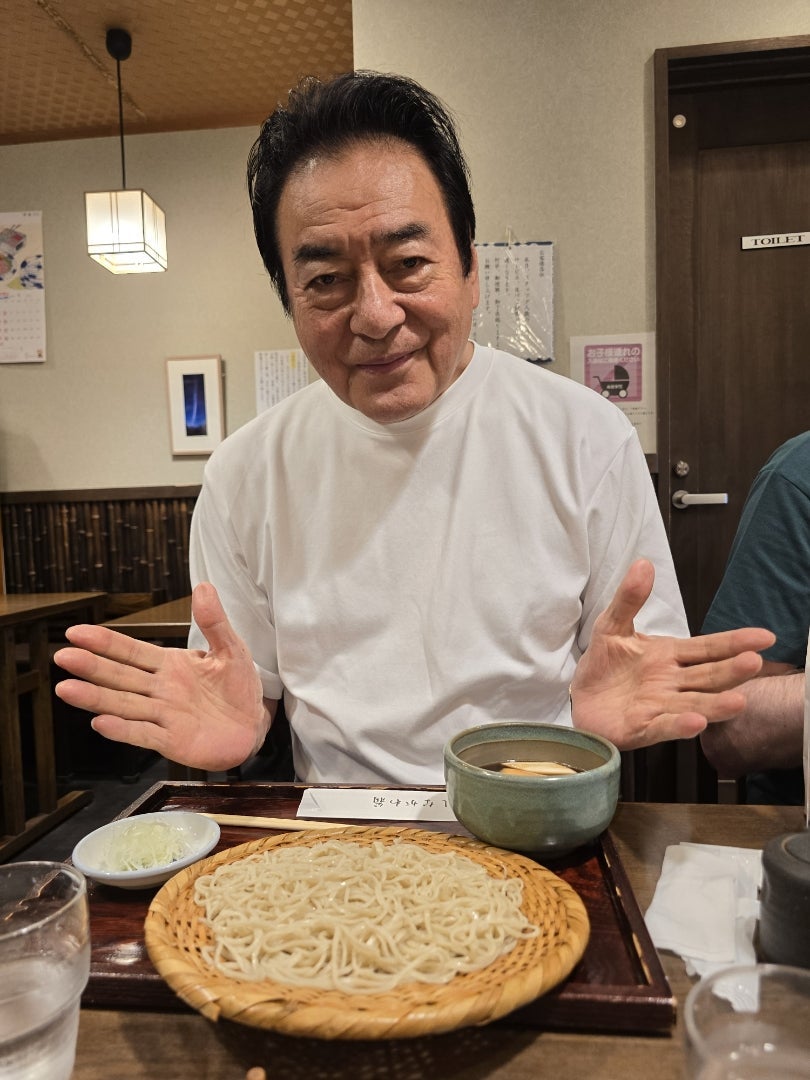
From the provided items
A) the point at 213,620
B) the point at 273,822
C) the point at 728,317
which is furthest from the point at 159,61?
the point at 273,822

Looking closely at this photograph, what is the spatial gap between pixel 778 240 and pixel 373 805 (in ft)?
10.3

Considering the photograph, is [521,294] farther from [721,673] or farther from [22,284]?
[22,284]

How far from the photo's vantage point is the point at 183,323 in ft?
16.9

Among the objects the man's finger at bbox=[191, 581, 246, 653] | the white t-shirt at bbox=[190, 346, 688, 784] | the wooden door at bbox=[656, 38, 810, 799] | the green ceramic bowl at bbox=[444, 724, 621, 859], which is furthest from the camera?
the wooden door at bbox=[656, 38, 810, 799]

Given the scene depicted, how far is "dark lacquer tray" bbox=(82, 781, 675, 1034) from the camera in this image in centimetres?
67

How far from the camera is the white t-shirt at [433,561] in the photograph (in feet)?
4.99

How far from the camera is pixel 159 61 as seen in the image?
417 centimetres

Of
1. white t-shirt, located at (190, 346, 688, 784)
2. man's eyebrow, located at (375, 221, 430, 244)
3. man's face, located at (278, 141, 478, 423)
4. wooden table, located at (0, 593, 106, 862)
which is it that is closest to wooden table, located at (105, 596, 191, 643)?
wooden table, located at (0, 593, 106, 862)

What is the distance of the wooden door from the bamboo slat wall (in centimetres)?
333

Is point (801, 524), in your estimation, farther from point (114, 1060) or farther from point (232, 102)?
point (232, 102)

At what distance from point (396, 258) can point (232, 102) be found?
407cm

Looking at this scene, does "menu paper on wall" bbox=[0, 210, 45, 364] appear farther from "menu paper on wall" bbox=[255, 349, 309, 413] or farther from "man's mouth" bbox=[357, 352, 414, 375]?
"man's mouth" bbox=[357, 352, 414, 375]

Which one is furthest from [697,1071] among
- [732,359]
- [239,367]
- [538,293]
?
[239,367]

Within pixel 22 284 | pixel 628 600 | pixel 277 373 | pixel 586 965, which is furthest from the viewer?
pixel 22 284
